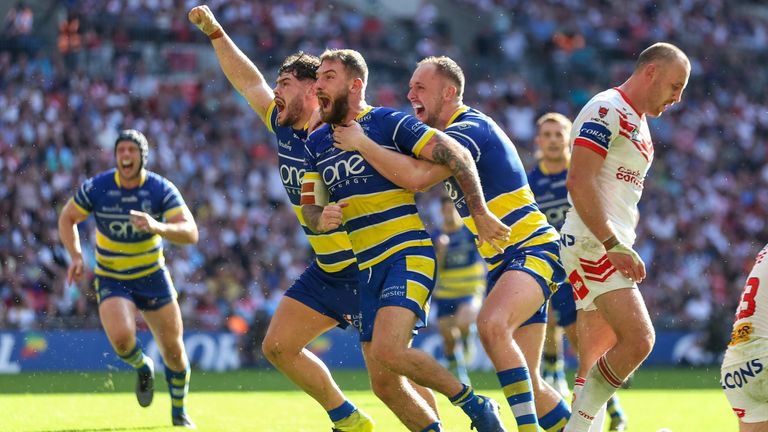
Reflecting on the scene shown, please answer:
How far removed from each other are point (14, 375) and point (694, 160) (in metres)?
17.0

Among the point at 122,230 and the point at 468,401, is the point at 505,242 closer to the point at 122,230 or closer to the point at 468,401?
the point at 468,401

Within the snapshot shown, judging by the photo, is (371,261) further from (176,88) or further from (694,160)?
(694,160)

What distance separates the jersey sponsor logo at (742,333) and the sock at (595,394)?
1129 mm

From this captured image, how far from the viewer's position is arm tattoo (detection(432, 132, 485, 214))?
732 centimetres

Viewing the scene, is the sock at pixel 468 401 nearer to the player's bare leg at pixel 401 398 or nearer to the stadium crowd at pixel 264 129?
the player's bare leg at pixel 401 398

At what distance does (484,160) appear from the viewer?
810 cm

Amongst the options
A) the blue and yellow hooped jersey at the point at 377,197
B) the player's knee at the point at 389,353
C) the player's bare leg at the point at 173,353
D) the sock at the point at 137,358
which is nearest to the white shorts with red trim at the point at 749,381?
the player's knee at the point at 389,353

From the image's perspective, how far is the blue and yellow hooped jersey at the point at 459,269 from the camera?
17656 millimetres

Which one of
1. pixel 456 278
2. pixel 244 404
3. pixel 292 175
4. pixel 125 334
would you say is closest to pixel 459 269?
pixel 456 278

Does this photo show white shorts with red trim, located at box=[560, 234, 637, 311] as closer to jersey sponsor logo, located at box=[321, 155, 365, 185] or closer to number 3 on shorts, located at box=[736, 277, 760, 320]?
number 3 on shorts, located at box=[736, 277, 760, 320]

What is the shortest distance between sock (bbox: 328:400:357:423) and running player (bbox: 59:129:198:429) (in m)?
2.99

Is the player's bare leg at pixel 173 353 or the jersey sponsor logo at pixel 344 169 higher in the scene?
the jersey sponsor logo at pixel 344 169

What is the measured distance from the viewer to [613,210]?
7910 millimetres

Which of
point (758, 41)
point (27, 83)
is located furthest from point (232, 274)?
point (758, 41)
